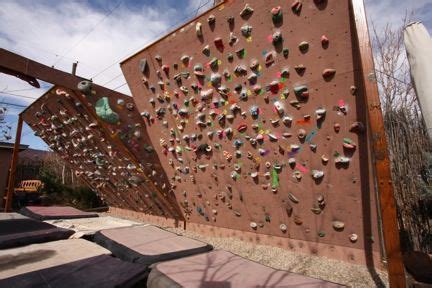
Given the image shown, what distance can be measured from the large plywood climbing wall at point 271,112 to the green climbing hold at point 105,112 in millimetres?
393

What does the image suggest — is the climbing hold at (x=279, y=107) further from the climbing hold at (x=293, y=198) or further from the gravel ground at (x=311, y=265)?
the gravel ground at (x=311, y=265)

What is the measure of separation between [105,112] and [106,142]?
920mm

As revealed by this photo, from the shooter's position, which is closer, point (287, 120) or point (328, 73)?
point (328, 73)

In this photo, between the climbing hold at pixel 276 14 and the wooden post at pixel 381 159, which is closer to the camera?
the wooden post at pixel 381 159

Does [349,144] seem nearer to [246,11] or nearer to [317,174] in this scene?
[317,174]

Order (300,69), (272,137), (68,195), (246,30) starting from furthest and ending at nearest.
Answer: (68,195) < (272,137) < (246,30) < (300,69)

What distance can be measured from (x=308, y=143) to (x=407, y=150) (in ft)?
4.01

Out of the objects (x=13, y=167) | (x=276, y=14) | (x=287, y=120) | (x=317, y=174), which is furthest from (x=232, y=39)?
(x=13, y=167)

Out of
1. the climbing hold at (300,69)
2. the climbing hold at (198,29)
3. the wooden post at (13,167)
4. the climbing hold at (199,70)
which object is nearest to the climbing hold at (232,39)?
the climbing hold at (198,29)

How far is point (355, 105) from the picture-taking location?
104 inches

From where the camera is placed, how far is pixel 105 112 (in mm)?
4207

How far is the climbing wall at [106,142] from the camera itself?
4.34m

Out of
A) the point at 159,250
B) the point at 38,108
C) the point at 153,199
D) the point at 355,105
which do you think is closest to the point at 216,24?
the point at 355,105

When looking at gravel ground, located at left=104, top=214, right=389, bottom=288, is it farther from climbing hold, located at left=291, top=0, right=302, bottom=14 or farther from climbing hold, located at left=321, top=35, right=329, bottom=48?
climbing hold, located at left=291, top=0, right=302, bottom=14
